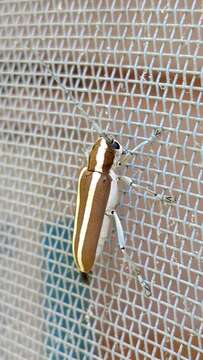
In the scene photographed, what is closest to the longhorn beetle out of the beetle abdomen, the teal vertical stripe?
the beetle abdomen

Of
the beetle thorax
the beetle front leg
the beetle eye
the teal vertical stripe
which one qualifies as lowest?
the teal vertical stripe

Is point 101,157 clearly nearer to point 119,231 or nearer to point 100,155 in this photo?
point 100,155

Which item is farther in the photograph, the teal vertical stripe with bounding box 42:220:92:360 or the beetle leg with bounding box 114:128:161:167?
the teal vertical stripe with bounding box 42:220:92:360

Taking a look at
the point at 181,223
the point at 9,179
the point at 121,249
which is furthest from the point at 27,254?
the point at 181,223

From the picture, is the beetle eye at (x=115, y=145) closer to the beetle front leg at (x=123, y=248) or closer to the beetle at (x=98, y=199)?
the beetle at (x=98, y=199)

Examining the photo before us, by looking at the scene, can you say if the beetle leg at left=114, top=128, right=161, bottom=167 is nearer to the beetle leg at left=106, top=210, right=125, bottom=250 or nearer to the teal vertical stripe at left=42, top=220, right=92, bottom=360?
the beetle leg at left=106, top=210, right=125, bottom=250

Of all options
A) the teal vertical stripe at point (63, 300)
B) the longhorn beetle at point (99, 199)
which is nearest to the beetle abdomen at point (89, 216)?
the longhorn beetle at point (99, 199)

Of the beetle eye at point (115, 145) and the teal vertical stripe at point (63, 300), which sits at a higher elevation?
the beetle eye at point (115, 145)
